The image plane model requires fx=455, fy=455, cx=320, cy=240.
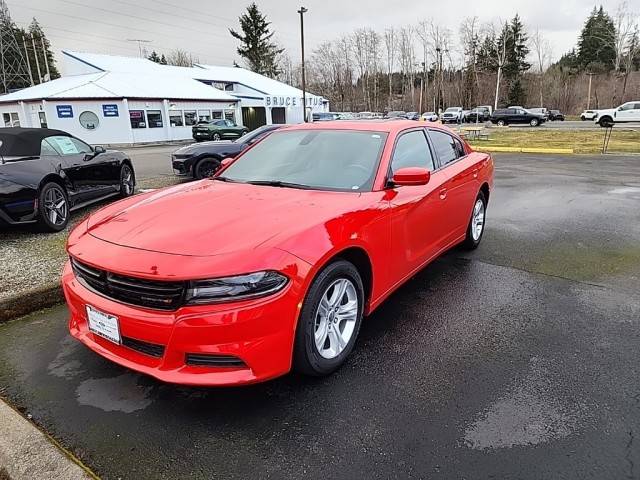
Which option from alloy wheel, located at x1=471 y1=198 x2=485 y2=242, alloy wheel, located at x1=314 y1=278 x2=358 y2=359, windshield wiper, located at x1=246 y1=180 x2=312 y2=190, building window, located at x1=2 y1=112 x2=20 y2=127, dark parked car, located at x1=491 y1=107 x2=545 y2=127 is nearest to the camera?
alloy wheel, located at x1=314 y1=278 x2=358 y2=359

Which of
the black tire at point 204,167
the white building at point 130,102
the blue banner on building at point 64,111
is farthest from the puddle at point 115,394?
the blue banner on building at point 64,111

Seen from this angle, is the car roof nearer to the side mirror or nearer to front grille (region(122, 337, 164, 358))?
the side mirror

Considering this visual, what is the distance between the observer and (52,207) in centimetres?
614

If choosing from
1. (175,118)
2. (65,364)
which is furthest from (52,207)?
(175,118)

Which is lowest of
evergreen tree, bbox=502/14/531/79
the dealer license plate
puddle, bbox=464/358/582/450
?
puddle, bbox=464/358/582/450

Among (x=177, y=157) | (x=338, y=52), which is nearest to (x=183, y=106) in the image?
(x=177, y=157)

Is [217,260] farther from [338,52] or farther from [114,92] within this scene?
[338,52]

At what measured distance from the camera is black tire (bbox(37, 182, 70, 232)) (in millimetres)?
5914

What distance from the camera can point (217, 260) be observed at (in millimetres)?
2312

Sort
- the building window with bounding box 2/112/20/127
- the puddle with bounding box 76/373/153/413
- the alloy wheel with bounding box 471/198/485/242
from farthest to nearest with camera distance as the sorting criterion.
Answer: the building window with bounding box 2/112/20/127 < the alloy wheel with bounding box 471/198/485/242 < the puddle with bounding box 76/373/153/413

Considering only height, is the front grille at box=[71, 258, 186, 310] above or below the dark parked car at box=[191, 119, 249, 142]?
below

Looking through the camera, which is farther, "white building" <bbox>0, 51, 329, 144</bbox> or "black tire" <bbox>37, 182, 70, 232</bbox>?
"white building" <bbox>0, 51, 329, 144</bbox>

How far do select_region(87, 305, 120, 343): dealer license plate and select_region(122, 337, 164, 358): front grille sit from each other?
67 millimetres

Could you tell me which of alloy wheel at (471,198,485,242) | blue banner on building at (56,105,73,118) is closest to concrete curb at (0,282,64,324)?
alloy wheel at (471,198,485,242)
